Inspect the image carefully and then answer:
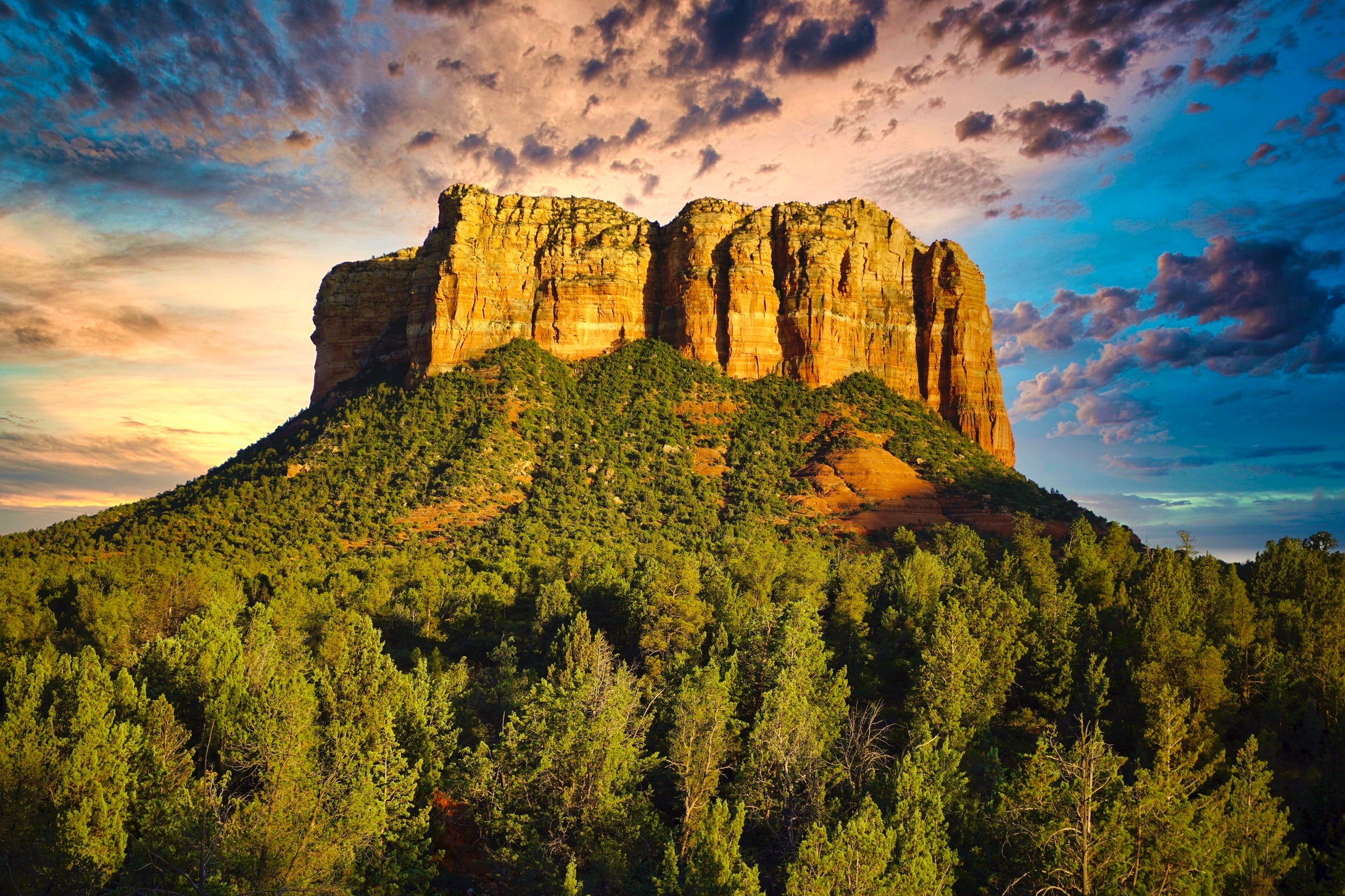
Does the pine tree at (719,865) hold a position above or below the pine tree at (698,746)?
below

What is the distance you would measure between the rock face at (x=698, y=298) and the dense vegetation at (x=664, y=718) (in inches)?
1441

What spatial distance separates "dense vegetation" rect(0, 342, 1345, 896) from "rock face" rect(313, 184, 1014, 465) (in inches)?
1441

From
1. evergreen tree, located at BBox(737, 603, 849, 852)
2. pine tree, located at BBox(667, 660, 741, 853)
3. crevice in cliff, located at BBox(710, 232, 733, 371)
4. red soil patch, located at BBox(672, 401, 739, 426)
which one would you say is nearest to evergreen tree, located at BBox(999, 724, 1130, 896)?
evergreen tree, located at BBox(737, 603, 849, 852)

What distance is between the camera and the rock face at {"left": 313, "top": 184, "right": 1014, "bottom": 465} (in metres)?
98.0

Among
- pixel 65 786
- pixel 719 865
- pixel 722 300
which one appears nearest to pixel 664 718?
pixel 719 865

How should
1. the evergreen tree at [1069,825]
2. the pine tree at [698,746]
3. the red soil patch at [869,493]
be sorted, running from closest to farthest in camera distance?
the evergreen tree at [1069,825] < the pine tree at [698,746] < the red soil patch at [869,493]

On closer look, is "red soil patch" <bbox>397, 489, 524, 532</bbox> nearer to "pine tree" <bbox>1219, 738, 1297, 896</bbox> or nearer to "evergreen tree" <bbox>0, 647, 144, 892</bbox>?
"evergreen tree" <bbox>0, 647, 144, 892</bbox>

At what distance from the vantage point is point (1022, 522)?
72.4 meters

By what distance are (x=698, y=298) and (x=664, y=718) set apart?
7502 centimetres

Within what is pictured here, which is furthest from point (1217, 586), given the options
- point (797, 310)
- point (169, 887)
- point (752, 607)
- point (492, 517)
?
point (797, 310)

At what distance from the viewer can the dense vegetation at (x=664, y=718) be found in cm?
2003

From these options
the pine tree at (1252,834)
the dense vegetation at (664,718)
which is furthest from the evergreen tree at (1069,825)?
the pine tree at (1252,834)

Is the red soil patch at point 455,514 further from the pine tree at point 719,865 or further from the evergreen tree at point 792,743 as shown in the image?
the pine tree at point 719,865

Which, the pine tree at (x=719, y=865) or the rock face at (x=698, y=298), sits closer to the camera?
the pine tree at (x=719, y=865)
